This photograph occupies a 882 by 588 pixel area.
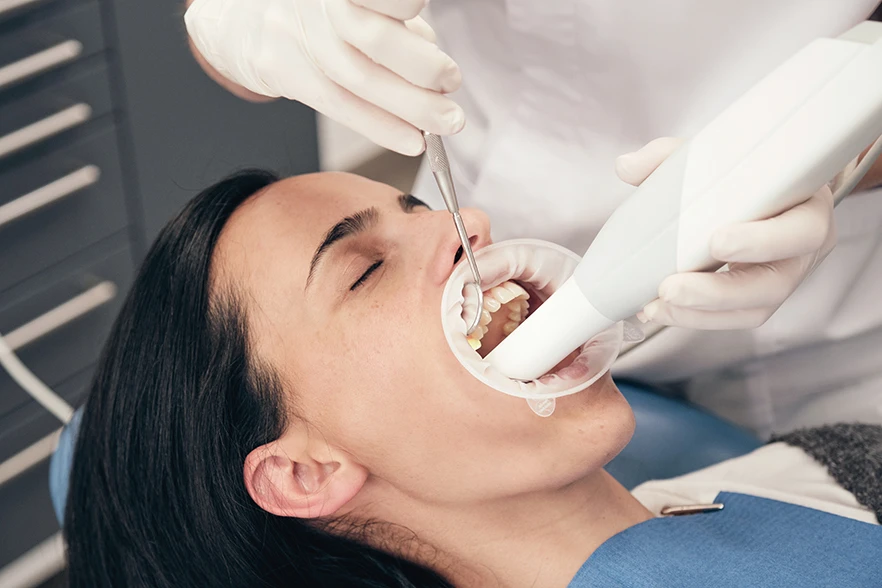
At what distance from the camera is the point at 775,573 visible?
1.06 meters

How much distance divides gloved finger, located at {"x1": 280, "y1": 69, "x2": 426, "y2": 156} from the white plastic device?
0.80 ft

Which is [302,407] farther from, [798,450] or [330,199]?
[798,450]

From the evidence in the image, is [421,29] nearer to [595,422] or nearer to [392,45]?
[392,45]

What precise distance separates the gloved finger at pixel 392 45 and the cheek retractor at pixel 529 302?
0.21 metres

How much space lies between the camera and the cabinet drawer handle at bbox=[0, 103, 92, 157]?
5.54 ft

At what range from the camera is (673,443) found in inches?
59.0

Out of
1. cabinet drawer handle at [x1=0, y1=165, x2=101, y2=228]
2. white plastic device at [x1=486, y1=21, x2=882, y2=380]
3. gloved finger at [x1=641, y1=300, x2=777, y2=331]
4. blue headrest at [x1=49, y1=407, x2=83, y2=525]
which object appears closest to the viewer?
white plastic device at [x1=486, y1=21, x2=882, y2=380]

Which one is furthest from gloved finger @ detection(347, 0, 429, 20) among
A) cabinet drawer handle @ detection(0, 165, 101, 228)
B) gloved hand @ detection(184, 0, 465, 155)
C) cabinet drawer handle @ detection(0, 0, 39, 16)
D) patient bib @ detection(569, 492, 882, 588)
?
cabinet drawer handle @ detection(0, 165, 101, 228)

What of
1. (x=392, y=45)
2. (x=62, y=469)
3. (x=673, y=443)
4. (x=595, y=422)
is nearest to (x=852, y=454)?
(x=673, y=443)

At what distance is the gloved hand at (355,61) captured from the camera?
904mm

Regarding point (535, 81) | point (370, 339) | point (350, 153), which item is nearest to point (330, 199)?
point (370, 339)

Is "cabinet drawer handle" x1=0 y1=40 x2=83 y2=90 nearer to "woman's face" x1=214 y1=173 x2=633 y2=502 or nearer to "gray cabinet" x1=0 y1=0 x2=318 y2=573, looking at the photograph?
"gray cabinet" x1=0 y1=0 x2=318 y2=573

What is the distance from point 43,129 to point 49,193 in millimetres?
129

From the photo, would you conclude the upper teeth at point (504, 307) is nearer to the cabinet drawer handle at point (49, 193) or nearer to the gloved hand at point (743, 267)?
the gloved hand at point (743, 267)
